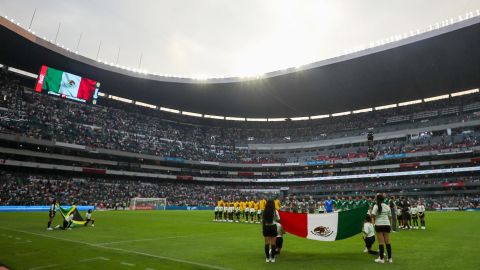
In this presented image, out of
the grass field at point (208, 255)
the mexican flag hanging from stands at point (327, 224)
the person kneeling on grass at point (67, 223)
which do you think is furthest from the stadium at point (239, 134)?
the mexican flag hanging from stands at point (327, 224)

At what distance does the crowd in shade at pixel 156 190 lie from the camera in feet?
145

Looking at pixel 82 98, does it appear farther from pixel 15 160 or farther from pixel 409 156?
pixel 409 156

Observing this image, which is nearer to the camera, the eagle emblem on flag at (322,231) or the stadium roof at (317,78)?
the eagle emblem on flag at (322,231)

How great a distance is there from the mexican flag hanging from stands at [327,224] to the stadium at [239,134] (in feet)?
35.8

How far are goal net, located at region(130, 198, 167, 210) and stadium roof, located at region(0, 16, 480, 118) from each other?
73.1 ft

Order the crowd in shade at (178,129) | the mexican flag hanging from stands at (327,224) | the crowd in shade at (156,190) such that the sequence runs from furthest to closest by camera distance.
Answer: the crowd in shade at (178,129) → the crowd in shade at (156,190) → the mexican flag hanging from stands at (327,224)

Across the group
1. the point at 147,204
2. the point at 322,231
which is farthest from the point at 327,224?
the point at 147,204

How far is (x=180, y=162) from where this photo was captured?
228 ft

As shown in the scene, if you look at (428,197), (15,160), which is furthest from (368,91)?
(15,160)

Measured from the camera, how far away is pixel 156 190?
6306 centimetres

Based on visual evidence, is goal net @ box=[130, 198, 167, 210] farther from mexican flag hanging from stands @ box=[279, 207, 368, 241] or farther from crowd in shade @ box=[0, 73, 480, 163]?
mexican flag hanging from stands @ box=[279, 207, 368, 241]

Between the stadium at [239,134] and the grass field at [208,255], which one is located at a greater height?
the stadium at [239,134]

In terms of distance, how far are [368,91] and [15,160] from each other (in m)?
62.6

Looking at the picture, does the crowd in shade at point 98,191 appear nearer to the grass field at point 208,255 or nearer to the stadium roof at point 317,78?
the grass field at point 208,255
